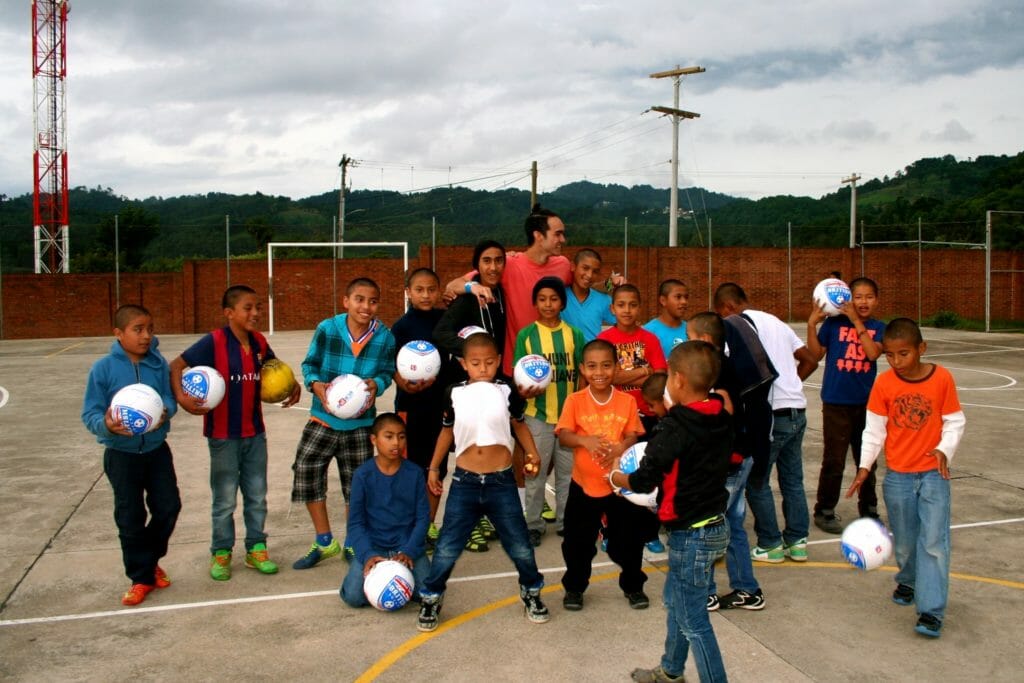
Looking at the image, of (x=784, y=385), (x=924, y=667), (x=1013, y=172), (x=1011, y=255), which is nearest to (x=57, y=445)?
(x=784, y=385)

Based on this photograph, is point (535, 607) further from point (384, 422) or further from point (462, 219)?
point (462, 219)

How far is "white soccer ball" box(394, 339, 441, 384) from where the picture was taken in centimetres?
520

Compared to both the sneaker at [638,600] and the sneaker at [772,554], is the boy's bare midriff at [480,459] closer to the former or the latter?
the sneaker at [638,600]

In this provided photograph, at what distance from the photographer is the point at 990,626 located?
447cm

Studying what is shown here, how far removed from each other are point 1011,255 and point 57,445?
34.4 meters

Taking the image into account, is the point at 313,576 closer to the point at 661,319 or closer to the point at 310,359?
the point at 310,359

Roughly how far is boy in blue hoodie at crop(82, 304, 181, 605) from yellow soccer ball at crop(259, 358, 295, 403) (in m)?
0.57

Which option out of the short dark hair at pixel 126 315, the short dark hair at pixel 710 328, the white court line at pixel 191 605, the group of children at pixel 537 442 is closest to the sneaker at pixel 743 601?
the group of children at pixel 537 442

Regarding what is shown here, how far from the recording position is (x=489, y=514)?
4633 millimetres

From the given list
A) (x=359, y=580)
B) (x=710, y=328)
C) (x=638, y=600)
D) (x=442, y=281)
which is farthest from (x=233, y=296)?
(x=442, y=281)

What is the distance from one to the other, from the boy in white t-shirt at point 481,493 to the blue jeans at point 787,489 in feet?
5.38

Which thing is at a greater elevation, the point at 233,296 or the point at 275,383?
the point at 233,296

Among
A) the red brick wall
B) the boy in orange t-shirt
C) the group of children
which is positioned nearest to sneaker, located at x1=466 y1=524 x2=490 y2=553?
the group of children

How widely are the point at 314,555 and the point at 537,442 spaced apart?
5.32 feet
